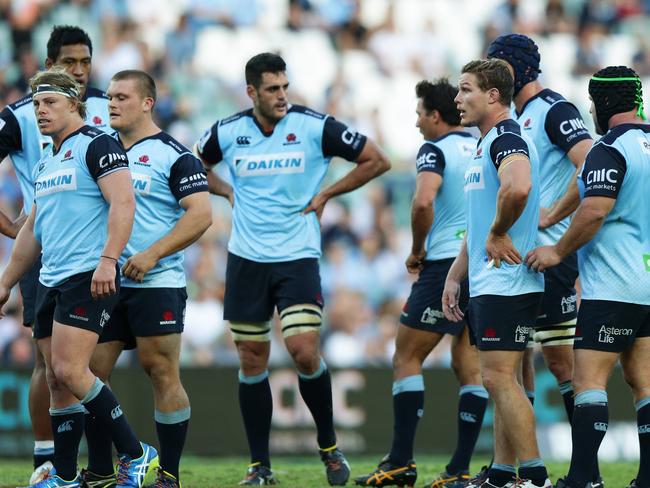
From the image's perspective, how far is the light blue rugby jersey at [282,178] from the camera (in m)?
9.08

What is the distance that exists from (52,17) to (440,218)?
1117 centimetres

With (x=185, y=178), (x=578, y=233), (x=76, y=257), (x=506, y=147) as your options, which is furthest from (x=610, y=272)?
(x=76, y=257)

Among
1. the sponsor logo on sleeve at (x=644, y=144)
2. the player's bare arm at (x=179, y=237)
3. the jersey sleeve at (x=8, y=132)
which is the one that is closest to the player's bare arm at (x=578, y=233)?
the sponsor logo on sleeve at (x=644, y=144)

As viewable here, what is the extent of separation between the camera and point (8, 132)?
28.1ft

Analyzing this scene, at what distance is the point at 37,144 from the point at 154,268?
1.48 meters

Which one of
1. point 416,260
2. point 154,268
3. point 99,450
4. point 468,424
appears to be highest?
point 416,260

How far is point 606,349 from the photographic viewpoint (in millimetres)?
7086

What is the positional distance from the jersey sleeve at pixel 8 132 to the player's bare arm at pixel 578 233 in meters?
3.92

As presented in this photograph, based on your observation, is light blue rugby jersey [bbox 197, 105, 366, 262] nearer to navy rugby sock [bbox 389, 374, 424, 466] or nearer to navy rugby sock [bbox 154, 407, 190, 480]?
navy rugby sock [bbox 389, 374, 424, 466]

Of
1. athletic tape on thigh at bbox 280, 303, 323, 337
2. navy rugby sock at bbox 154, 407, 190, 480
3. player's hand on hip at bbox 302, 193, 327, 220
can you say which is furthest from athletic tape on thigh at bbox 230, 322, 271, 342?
navy rugby sock at bbox 154, 407, 190, 480

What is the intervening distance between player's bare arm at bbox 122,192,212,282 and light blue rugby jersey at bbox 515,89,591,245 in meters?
2.29

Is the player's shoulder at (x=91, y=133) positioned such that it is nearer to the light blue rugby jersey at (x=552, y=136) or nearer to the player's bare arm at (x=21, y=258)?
the player's bare arm at (x=21, y=258)

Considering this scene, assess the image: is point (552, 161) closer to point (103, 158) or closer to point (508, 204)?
point (508, 204)

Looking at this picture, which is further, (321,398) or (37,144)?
(321,398)
